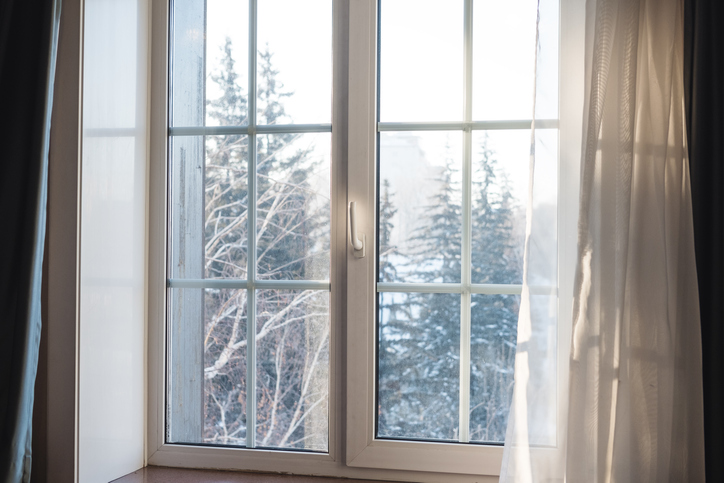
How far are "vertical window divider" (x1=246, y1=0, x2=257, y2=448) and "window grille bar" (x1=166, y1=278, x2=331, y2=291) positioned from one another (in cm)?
2

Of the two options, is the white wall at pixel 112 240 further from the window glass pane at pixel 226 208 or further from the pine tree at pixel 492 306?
the pine tree at pixel 492 306

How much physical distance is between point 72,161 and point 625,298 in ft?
4.13

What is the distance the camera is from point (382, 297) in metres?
1.43

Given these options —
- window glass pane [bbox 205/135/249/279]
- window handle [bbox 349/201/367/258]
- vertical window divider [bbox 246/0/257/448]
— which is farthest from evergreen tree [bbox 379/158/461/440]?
window glass pane [bbox 205/135/249/279]

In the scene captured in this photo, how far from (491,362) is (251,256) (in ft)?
→ 2.23

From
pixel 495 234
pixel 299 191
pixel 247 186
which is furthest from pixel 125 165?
pixel 495 234

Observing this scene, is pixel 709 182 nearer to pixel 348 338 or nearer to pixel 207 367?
pixel 348 338

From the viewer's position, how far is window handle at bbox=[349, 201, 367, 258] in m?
1.37

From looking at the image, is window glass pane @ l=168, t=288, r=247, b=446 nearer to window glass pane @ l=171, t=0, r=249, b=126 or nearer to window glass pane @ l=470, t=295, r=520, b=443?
window glass pane @ l=171, t=0, r=249, b=126

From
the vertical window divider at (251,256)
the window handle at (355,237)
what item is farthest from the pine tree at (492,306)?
the vertical window divider at (251,256)

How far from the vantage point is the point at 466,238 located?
→ 140 centimetres

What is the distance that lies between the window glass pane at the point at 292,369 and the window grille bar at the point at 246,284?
2cm

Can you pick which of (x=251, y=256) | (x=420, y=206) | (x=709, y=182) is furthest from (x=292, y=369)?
(x=709, y=182)

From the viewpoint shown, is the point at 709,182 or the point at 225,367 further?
the point at 225,367
